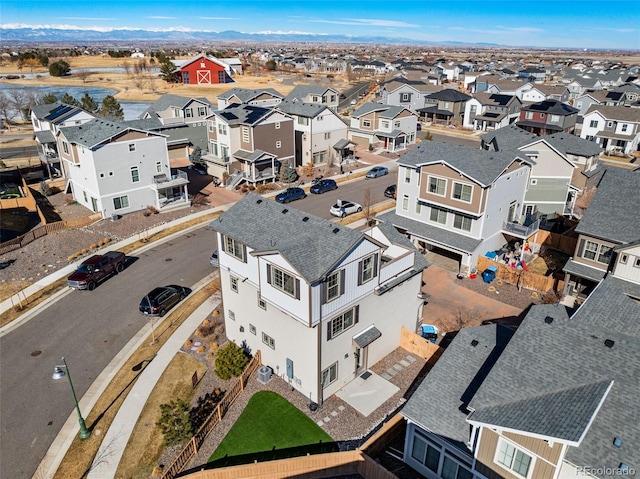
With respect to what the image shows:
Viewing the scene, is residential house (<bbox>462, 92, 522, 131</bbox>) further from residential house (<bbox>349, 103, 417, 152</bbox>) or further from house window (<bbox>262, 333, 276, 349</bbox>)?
house window (<bbox>262, 333, 276, 349</bbox>)

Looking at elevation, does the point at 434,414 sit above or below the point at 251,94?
below

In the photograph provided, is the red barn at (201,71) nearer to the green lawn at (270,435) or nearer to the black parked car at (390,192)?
the black parked car at (390,192)

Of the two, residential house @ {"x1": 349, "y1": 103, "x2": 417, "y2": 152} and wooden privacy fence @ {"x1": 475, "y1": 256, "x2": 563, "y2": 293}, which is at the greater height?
residential house @ {"x1": 349, "y1": 103, "x2": 417, "y2": 152}

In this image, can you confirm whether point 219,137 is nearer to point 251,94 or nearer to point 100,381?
point 251,94

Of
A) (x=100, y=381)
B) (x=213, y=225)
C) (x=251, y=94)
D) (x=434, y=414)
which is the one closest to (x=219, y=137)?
(x=251, y=94)

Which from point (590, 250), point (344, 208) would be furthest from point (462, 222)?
point (344, 208)

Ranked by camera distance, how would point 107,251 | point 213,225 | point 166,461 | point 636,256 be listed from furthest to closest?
point 107,251
point 636,256
point 213,225
point 166,461

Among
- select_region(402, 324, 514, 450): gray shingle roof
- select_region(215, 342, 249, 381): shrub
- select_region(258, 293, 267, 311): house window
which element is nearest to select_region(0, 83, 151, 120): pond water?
select_region(258, 293, 267, 311): house window
